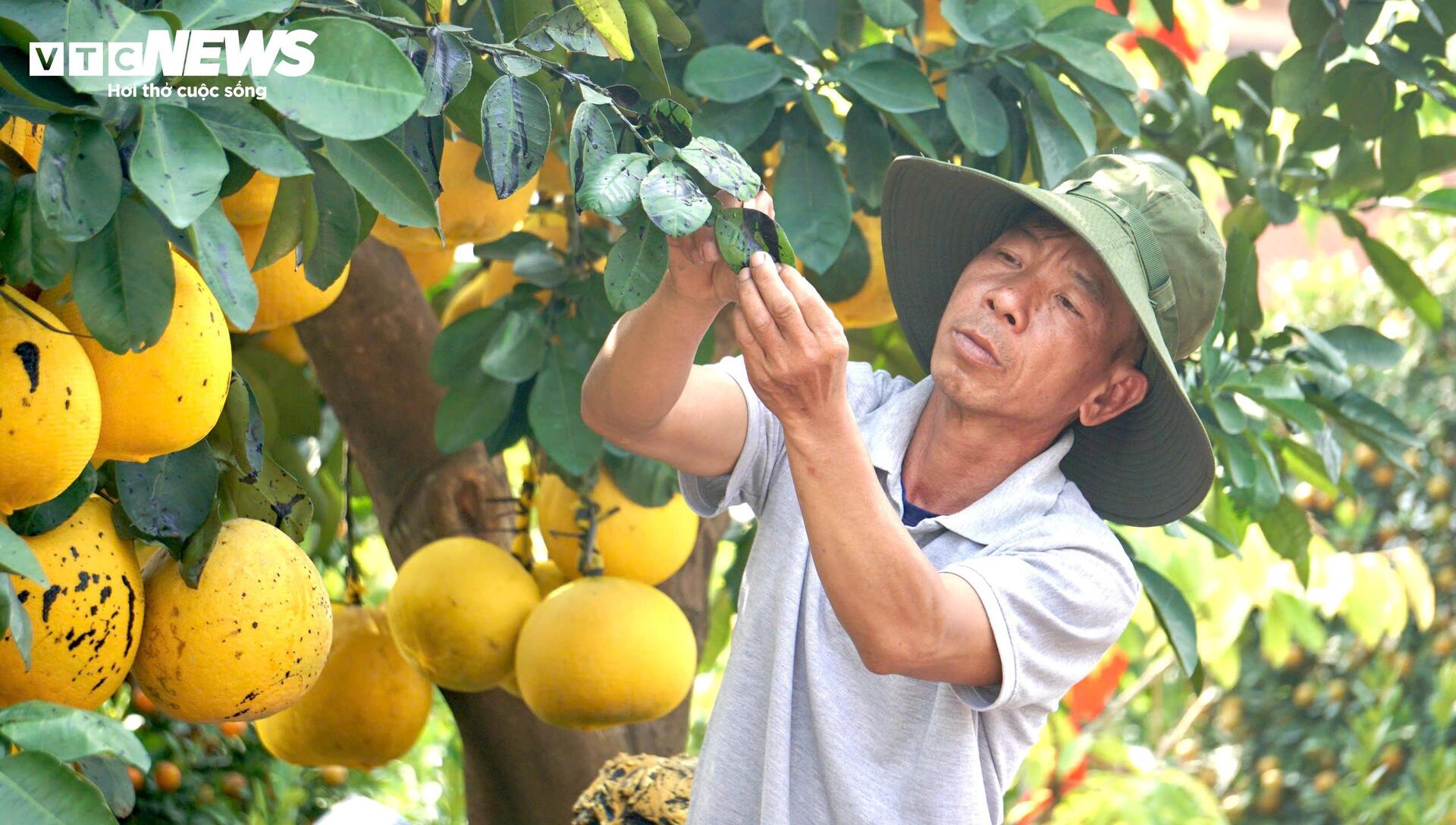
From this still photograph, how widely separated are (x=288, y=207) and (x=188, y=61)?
31 cm

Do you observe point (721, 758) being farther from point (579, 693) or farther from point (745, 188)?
point (745, 188)

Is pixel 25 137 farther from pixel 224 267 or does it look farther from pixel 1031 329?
pixel 1031 329

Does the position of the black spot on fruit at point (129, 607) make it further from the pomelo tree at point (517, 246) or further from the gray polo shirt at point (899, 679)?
the gray polo shirt at point (899, 679)

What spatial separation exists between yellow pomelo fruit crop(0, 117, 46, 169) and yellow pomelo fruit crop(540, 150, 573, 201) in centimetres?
93

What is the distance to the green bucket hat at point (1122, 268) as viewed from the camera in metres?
1.59

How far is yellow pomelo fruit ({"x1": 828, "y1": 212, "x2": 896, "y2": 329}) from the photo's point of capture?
2.16 m

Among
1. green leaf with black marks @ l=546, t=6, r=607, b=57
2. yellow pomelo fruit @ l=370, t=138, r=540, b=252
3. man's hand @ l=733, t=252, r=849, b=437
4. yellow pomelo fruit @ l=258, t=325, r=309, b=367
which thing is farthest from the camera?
yellow pomelo fruit @ l=258, t=325, r=309, b=367

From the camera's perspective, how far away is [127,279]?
3.27 feet

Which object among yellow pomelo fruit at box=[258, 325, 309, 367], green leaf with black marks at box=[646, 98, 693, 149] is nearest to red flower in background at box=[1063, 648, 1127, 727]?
yellow pomelo fruit at box=[258, 325, 309, 367]

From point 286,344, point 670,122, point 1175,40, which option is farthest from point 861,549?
point 1175,40

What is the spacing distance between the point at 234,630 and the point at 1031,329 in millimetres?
861

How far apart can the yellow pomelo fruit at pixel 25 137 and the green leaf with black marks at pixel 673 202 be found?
473 mm

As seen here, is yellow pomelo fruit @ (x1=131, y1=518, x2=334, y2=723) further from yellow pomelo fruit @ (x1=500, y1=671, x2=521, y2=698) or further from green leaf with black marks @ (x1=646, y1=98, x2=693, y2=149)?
yellow pomelo fruit @ (x1=500, y1=671, x2=521, y2=698)

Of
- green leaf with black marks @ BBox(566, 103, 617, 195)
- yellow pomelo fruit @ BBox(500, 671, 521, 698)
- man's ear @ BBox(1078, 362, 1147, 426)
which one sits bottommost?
yellow pomelo fruit @ BBox(500, 671, 521, 698)
